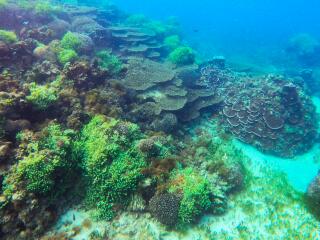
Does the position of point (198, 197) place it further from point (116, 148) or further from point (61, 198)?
point (61, 198)

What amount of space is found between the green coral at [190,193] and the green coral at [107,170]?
99 cm

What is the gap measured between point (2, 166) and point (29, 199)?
0.98 metres

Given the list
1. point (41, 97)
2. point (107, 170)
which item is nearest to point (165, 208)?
point (107, 170)

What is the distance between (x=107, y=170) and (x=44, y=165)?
144cm

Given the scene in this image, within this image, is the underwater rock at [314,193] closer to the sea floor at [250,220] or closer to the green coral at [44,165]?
the sea floor at [250,220]

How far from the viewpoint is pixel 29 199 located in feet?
17.7

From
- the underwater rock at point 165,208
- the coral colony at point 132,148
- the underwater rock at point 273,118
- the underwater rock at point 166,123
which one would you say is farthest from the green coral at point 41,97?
the underwater rock at point 273,118

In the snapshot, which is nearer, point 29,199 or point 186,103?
point 29,199

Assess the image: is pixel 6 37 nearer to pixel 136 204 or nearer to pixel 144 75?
pixel 144 75

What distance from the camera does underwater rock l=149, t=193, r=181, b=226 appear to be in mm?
6195

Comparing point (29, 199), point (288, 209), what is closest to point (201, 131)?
point (288, 209)

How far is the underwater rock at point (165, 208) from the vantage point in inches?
244

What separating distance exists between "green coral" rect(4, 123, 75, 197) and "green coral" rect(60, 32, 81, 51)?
609 centimetres

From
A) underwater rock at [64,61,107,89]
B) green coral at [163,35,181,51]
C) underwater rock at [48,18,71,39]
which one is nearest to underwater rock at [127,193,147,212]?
underwater rock at [64,61,107,89]
